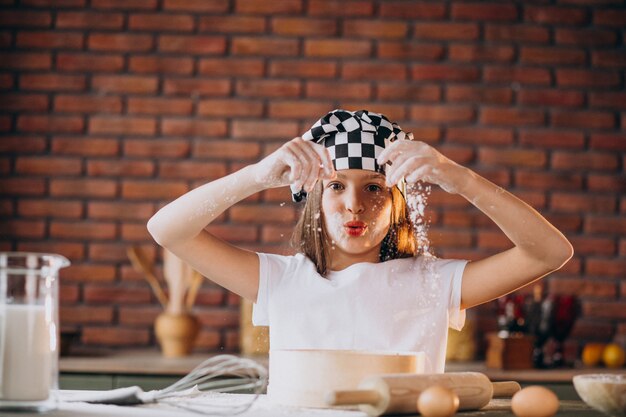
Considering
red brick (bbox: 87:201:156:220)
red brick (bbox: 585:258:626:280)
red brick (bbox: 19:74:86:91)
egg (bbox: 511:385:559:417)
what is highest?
red brick (bbox: 19:74:86:91)

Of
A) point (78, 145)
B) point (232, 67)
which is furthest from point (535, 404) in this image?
point (78, 145)

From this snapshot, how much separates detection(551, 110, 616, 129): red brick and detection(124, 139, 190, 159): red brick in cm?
119

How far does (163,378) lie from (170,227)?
0.87m

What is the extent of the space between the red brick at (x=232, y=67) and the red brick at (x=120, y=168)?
35cm

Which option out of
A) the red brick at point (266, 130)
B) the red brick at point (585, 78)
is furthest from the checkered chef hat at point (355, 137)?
the red brick at point (585, 78)

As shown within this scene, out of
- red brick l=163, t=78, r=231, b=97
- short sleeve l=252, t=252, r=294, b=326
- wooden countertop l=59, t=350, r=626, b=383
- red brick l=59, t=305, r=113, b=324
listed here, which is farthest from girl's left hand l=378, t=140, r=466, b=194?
red brick l=59, t=305, r=113, b=324

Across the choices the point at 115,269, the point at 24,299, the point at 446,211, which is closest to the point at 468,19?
the point at 446,211

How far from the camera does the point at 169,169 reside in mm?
2785

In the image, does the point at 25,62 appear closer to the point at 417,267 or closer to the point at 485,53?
the point at 485,53

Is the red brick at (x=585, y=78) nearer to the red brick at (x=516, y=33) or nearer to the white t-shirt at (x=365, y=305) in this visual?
the red brick at (x=516, y=33)

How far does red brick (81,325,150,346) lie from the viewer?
2.75 metres

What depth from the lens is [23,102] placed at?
9.19 ft

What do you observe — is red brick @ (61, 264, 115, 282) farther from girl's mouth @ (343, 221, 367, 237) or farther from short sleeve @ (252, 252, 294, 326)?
girl's mouth @ (343, 221, 367, 237)

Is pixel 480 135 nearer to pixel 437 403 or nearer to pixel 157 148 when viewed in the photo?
pixel 157 148
